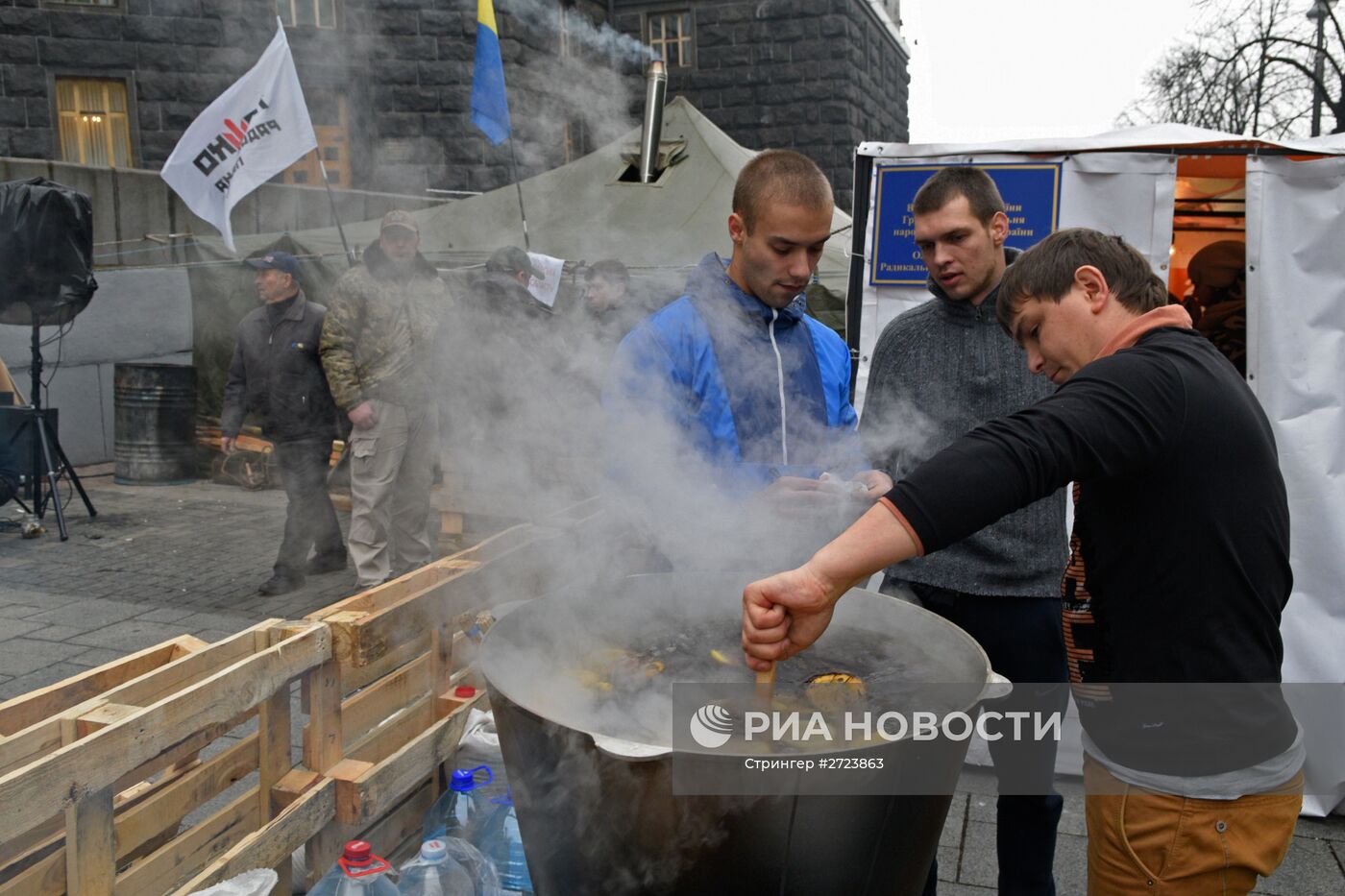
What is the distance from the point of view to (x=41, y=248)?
716 cm

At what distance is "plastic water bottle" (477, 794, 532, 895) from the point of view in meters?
2.49

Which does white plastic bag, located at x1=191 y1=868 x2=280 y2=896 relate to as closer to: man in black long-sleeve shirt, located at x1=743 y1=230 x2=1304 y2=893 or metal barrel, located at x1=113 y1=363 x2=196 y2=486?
man in black long-sleeve shirt, located at x1=743 y1=230 x2=1304 y2=893

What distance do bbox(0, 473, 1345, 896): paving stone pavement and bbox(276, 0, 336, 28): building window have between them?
9.52 meters

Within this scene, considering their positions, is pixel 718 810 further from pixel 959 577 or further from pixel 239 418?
pixel 239 418

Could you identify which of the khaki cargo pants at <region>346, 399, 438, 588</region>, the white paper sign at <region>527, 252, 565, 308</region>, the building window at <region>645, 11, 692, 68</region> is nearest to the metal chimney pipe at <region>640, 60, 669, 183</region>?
the white paper sign at <region>527, 252, 565, 308</region>

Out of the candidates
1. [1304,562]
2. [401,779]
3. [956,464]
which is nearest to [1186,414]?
[956,464]

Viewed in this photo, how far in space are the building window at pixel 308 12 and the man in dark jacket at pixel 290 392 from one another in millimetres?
11305

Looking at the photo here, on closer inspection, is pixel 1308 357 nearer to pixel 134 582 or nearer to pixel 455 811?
pixel 455 811

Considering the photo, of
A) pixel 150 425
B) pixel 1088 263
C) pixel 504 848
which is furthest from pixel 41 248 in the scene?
pixel 1088 263

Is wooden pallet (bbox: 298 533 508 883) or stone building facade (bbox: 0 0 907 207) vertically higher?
stone building facade (bbox: 0 0 907 207)

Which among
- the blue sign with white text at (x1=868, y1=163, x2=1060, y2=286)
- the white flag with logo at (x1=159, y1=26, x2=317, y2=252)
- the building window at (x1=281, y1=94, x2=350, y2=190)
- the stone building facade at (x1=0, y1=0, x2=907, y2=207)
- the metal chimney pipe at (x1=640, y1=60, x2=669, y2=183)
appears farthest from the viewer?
the building window at (x1=281, y1=94, x2=350, y2=190)

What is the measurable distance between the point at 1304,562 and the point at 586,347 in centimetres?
459

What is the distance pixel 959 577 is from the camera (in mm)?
2781

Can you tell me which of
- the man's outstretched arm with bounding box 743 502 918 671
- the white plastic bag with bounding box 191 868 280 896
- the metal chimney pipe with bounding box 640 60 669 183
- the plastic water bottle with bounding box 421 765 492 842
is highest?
the metal chimney pipe with bounding box 640 60 669 183
